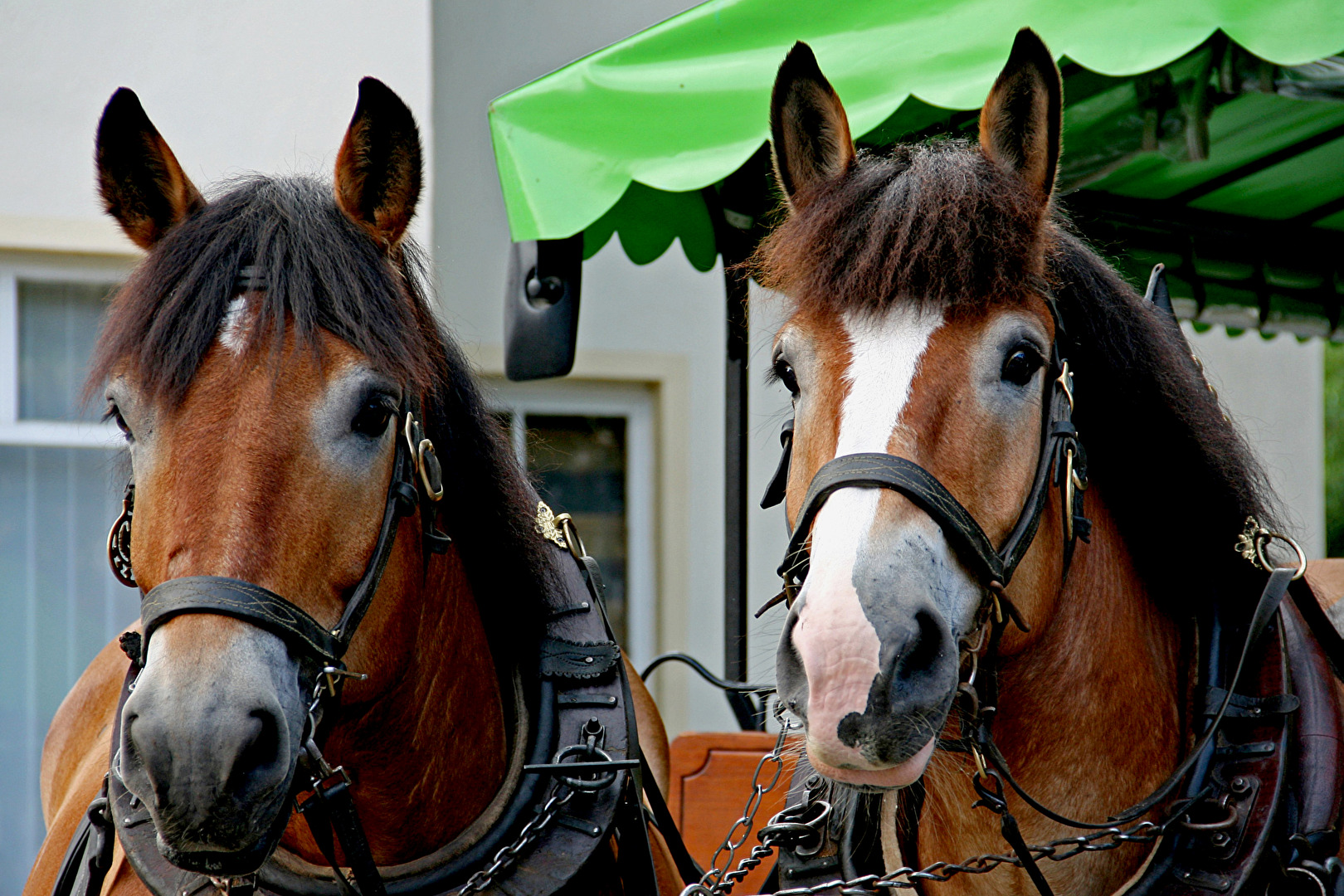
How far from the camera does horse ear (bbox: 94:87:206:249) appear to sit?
63.2 inches

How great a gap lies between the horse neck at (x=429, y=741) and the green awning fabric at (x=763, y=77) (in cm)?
105

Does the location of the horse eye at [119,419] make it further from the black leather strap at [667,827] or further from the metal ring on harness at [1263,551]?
the metal ring on harness at [1263,551]

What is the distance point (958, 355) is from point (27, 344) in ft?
11.8

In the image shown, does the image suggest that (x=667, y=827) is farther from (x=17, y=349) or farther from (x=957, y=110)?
(x=17, y=349)

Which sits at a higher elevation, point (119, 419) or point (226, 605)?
point (119, 419)

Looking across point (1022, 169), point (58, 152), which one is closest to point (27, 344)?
point (58, 152)

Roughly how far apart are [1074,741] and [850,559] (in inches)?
20.4

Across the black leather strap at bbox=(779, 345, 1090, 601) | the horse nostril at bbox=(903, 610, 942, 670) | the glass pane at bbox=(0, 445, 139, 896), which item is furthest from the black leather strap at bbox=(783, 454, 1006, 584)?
the glass pane at bbox=(0, 445, 139, 896)

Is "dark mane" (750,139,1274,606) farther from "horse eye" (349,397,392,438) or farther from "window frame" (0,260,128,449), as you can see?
"window frame" (0,260,128,449)

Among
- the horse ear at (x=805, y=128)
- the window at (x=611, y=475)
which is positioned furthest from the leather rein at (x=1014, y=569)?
the window at (x=611, y=475)

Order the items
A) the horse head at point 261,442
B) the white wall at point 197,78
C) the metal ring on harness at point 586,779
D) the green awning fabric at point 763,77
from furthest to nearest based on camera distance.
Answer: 1. the white wall at point 197,78
2. the green awning fabric at point 763,77
3. the metal ring on harness at point 586,779
4. the horse head at point 261,442

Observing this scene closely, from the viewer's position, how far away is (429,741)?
1.71 metres

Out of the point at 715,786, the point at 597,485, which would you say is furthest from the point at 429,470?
the point at 597,485

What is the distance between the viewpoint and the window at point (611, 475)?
16.6 ft
